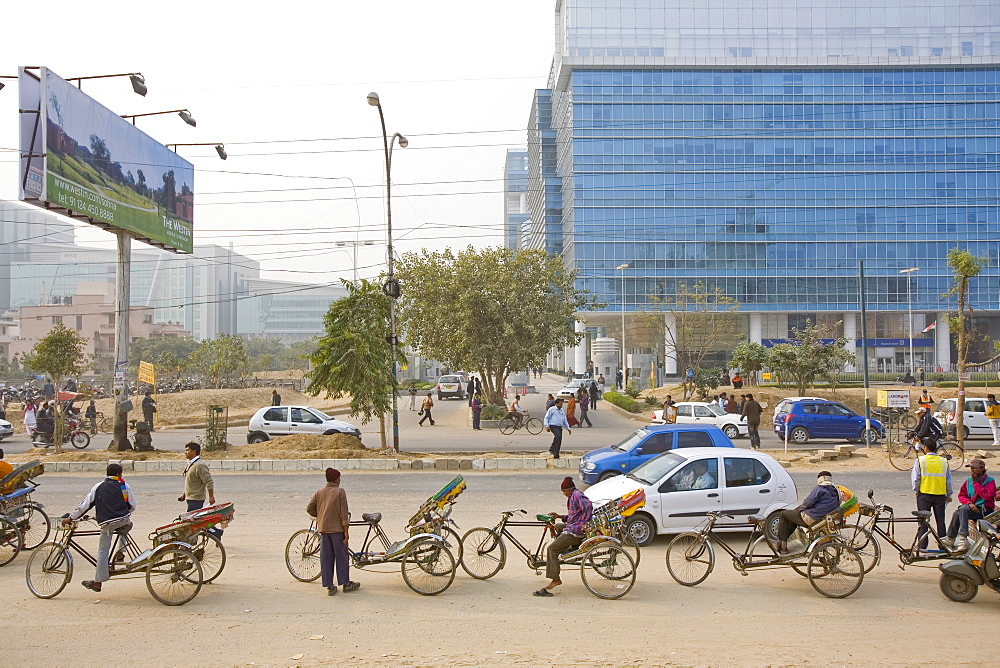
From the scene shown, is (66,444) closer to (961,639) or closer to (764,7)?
(961,639)

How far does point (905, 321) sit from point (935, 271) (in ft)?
18.2

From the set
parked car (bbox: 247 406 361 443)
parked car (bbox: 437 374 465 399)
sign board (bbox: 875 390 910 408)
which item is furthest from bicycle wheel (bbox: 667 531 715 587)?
parked car (bbox: 437 374 465 399)

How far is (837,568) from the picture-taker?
877cm

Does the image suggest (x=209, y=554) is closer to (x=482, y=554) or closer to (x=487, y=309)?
(x=482, y=554)

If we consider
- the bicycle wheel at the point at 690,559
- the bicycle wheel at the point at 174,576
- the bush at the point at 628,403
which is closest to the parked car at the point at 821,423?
the bush at the point at 628,403

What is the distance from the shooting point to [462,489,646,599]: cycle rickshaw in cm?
870

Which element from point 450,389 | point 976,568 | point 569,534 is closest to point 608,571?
point 569,534

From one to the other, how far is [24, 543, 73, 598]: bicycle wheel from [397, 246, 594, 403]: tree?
2681 centimetres

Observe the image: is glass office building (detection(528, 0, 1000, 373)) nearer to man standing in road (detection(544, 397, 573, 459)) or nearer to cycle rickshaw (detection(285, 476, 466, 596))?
man standing in road (detection(544, 397, 573, 459))

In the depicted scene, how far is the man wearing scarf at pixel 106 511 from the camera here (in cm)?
848

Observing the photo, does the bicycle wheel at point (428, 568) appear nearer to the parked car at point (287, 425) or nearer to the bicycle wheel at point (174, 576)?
the bicycle wheel at point (174, 576)

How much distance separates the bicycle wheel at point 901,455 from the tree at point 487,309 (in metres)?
17.9

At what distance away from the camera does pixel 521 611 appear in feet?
27.1

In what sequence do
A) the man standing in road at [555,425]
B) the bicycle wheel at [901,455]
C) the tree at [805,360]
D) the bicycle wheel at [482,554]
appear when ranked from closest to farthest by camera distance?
the bicycle wheel at [482,554]
the bicycle wheel at [901,455]
the man standing in road at [555,425]
the tree at [805,360]
